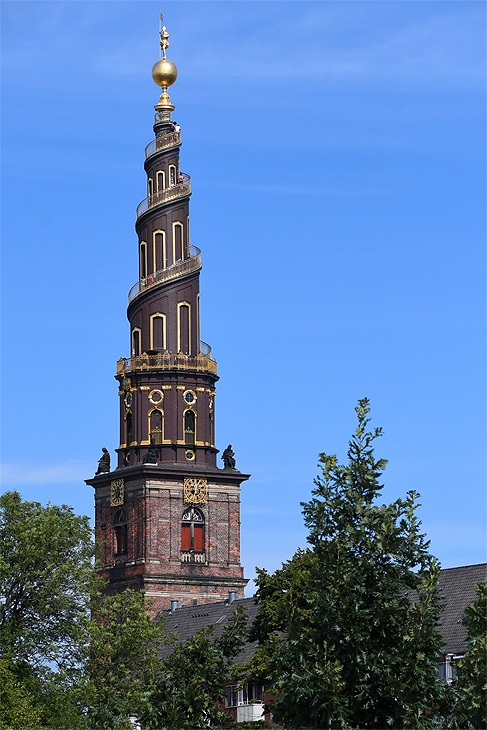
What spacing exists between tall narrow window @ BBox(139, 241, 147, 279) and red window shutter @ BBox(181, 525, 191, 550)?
59.2 feet

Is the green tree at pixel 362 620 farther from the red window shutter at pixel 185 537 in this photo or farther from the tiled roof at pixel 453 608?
the red window shutter at pixel 185 537

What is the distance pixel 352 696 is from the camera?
49875mm

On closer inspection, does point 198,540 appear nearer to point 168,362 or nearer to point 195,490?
point 195,490

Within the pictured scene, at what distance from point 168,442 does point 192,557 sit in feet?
26.9

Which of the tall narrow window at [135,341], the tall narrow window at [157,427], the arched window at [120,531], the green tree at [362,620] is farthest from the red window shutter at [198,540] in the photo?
the green tree at [362,620]

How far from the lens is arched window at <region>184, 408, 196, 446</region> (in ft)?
425

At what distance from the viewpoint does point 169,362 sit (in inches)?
5103

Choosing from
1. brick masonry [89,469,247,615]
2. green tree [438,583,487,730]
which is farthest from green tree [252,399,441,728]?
brick masonry [89,469,247,615]

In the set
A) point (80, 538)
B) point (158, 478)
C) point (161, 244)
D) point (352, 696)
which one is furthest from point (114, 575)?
point (352, 696)

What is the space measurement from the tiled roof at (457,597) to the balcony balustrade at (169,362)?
37593 millimetres

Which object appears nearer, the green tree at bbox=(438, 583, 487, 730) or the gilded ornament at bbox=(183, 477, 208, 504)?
the green tree at bbox=(438, 583, 487, 730)

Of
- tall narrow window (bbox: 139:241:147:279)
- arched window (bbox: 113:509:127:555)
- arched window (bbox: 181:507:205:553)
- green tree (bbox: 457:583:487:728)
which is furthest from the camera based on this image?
tall narrow window (bbox: 139:241:147:279)

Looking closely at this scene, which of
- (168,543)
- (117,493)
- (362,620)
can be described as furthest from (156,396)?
(362,620)

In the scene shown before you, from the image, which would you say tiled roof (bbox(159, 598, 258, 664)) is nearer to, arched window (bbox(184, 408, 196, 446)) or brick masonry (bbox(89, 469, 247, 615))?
brick masonry (bbox(89, 469, 247, 615))
